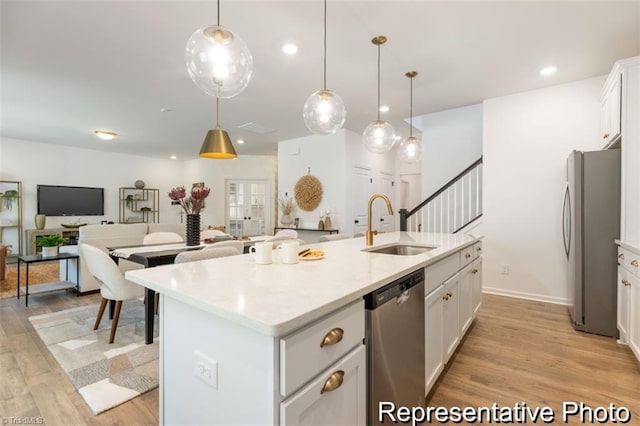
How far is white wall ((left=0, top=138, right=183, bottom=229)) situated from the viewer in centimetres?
676

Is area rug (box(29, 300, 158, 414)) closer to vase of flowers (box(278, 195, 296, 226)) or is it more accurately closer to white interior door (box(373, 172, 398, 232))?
vase of flowers (box(278, 195, 296, 226))

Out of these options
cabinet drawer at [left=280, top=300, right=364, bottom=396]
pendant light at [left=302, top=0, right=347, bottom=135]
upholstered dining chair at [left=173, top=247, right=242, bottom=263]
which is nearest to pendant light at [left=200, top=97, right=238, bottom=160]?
pendant light at [left=302, top=0, right=347, bottom=135]

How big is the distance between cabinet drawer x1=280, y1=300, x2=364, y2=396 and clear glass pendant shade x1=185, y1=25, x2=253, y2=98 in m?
1.55

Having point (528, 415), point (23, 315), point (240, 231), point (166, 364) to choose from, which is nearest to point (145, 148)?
point (240, 231)

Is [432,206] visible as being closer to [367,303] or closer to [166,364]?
[367,303]

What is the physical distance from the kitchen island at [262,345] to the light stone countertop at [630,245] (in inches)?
81.3

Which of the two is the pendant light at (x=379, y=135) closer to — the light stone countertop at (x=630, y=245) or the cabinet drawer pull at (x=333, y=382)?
the light stone countertop at (x=630, y=245)

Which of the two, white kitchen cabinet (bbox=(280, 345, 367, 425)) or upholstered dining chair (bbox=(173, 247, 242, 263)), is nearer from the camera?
white kitchen cabinet (bbox=(280, 345, 367, 425))

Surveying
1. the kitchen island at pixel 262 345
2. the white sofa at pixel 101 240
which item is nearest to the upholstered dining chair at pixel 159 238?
the white sofa at pixel 101 240

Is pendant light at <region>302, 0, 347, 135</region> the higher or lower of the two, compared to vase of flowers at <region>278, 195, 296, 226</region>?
higher

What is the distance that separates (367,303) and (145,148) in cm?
816

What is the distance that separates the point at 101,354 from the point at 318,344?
243cm

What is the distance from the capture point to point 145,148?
7.61m

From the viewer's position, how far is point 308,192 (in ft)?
20.3
